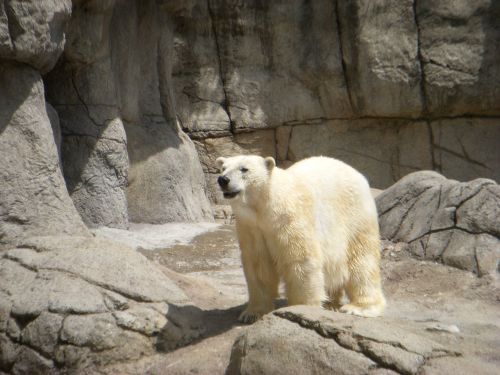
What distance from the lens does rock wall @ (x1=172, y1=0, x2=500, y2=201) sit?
12547 millimetres

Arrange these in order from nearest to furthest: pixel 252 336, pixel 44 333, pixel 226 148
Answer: pixel 252 336 < pixel 44 333 < pixel 226 148

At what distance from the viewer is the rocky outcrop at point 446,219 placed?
6.74m

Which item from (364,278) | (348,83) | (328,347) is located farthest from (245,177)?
(348,83)

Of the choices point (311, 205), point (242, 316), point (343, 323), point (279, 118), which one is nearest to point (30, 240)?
point (242, 316)

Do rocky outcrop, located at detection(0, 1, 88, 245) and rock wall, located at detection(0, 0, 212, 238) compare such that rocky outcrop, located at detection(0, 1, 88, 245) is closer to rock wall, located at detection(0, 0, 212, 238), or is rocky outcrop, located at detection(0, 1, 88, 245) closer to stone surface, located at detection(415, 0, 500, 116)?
rock wall, located at detection(0, 0, 212, 238)

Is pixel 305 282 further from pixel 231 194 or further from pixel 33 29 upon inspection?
pixel 33 29

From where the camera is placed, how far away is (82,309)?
14.1ft

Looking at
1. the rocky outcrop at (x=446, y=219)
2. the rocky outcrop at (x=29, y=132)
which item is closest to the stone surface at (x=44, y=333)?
the rocky outcrop at (x=29, y=132)

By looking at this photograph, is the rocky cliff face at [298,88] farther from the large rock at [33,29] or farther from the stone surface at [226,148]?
the large rock at [33,29]

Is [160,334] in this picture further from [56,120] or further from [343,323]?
[56,120]

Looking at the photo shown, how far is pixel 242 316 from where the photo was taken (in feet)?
15.5

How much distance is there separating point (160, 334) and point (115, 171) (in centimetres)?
488

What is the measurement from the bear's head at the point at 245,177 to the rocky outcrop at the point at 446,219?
3064mm

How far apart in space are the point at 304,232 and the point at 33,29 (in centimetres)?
360
